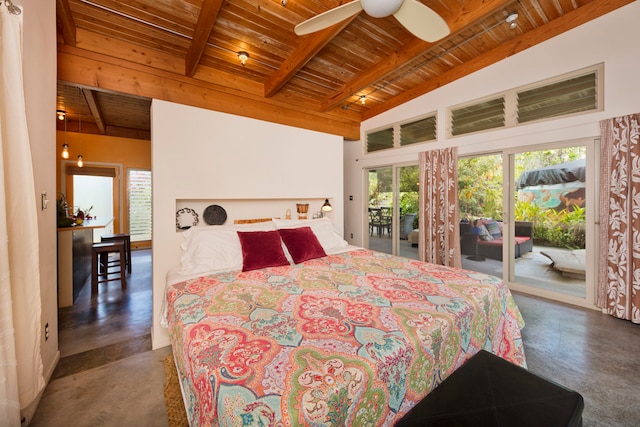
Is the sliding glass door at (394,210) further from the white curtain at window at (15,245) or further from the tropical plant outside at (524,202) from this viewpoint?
the white curtain at window at (15,245)

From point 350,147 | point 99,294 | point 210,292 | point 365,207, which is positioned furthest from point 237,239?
point 350,147

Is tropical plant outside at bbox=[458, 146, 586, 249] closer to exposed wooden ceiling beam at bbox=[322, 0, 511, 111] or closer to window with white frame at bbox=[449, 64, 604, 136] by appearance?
window with white frame at bbox=[449, 64, 604, 136]

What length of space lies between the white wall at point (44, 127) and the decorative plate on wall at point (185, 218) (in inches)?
40.6

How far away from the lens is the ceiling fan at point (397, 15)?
1.77 meters

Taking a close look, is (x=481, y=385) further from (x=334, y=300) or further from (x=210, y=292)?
(x=210, y=292)

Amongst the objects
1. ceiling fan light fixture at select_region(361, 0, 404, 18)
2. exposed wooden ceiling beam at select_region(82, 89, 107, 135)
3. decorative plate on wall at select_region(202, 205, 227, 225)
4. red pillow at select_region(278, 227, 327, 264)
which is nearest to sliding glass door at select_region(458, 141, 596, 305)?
red pillow at select_region(278, 227, 327, 264)

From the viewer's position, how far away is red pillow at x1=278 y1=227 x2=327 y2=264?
274cm

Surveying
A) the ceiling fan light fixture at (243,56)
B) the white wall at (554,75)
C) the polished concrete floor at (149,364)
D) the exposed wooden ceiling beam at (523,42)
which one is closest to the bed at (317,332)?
the polished concrete floor at (149,364)

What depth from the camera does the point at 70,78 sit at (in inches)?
98.8

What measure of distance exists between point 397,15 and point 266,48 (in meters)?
1.72

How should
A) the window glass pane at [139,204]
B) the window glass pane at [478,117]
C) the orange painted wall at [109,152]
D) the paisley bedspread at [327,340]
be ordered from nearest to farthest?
the paisley bedspread at [327,340], the window glass pane at [478,117], the orange painted wall at [109,152], the window glass pane at [139,204]

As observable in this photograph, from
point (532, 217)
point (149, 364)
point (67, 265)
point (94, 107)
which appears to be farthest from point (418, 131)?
point (94, 107)

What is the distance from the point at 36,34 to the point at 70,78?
1.01 metres

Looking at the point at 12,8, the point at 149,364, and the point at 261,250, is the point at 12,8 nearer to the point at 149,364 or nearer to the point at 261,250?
the point at 261,250
